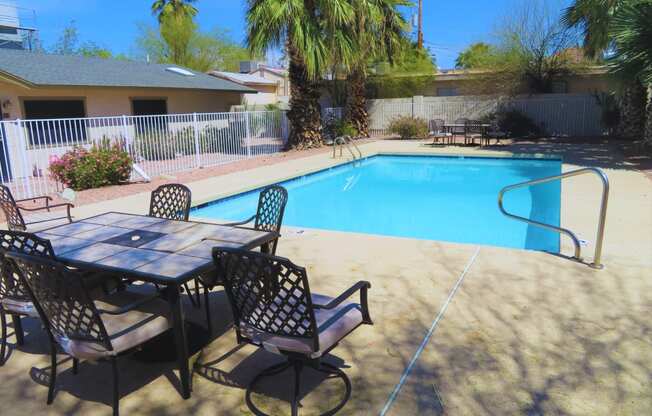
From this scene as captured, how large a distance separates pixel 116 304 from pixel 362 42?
48.6 feet

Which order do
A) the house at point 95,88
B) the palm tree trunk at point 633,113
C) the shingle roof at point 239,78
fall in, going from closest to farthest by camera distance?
the house at point 95,88
the palm tree trunk at point 633,113
the shingle roof at point 239,78

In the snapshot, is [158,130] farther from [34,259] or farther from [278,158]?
[34,259]

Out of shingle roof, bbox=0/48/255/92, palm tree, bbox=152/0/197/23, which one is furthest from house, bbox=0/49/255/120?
palm tree, bbox=152/0/197/23

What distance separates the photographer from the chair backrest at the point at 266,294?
2.49m

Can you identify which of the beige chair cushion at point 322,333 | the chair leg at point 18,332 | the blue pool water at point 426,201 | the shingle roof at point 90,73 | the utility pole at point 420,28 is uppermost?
the utility pole at point 420,28

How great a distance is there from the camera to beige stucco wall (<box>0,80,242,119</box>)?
13.1m

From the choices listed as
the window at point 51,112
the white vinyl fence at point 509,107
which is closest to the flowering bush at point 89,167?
the window at point 51,112

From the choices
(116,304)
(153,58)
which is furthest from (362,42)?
(153,58)

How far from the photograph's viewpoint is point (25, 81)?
1211cm

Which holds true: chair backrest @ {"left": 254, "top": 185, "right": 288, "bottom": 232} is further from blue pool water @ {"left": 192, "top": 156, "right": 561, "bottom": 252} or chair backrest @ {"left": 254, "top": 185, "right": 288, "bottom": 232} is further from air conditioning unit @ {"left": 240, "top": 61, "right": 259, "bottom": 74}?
air conditioning unit @ {"left": 240, "top": 61, "right": 259, "bottom": 74}

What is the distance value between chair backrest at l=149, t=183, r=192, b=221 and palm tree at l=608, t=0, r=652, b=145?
984 cm

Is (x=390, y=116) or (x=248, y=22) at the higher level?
(x=248, y=22)

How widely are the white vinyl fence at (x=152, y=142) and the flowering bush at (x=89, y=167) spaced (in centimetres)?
30

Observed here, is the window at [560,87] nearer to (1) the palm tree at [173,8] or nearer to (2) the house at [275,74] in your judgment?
(2) the house at [275,74]
